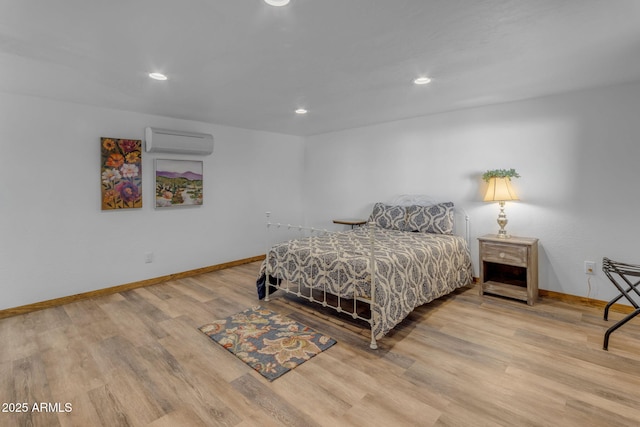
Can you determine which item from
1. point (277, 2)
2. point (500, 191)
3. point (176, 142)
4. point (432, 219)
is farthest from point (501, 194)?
point (176, 142)

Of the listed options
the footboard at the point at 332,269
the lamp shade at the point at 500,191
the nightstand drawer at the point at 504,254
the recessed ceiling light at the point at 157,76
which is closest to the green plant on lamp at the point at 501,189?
the lamp shade at the point at 500,191

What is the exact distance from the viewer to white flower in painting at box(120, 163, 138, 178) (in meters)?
3.72

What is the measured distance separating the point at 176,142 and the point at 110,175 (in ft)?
2.81

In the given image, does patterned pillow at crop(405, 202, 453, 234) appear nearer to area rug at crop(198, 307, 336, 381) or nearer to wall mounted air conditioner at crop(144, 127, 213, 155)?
area rug at crop(198, 307, 336, 381)

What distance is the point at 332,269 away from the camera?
281 cm

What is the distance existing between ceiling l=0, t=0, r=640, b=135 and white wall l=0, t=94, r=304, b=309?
0.29 meters

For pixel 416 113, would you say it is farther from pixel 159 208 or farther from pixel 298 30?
pixel 159 208

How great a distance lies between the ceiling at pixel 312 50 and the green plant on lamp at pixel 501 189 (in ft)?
2.77

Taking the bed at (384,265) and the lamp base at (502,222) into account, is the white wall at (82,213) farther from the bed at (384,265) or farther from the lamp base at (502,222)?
the lamp base at (502,222)

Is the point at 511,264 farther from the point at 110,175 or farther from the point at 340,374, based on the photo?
the point at 110,175

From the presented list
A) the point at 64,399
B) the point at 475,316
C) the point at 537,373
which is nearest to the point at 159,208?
the point at 64,399

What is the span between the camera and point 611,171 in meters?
3.05

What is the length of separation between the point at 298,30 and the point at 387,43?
2.02 ft

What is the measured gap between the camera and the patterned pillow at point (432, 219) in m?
3.87
